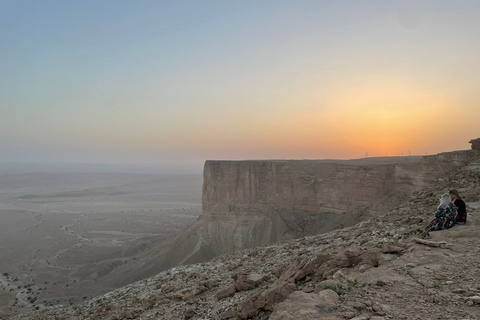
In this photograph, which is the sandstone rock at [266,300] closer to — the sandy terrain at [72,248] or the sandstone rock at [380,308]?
the sandstone rock at [380,308]

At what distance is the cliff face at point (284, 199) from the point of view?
2902cm

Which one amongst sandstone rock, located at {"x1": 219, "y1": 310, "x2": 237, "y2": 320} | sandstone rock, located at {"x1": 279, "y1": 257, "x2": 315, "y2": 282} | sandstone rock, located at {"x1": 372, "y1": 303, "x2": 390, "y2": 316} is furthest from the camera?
sandstone rock, located at {"x1": 279, "y1": 257, "x2": 315, "y2": 282}

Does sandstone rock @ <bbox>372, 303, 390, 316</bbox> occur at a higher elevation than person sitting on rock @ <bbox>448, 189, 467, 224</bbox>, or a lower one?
lower

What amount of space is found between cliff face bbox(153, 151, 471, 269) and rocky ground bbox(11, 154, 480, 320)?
15.5 meters

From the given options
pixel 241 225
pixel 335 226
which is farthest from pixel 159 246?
pixel 335 226

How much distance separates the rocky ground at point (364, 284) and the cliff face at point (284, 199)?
1549 cm

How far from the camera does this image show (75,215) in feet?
243

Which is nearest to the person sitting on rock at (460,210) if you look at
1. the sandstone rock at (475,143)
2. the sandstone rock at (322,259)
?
the sandstone rock at (322,259)

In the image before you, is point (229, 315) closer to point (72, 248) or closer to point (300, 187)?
point (300, 187)

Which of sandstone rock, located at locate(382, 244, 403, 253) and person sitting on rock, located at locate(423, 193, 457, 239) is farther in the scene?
person sitting on rock, located at locate(423, 193, 457, 239)

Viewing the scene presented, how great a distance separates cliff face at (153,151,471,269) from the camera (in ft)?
95.2

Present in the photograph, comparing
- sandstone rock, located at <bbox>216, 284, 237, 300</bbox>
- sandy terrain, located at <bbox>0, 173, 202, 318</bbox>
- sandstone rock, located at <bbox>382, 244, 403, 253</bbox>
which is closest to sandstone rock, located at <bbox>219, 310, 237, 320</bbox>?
sandstone rock, located at <bbox>216, 284, 237, 300</bbox>

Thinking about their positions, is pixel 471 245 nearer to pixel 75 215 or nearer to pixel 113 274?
pixel 113 274

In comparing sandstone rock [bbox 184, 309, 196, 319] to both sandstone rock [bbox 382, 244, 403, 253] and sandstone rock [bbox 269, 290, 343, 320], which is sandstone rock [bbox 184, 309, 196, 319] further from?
sandstone rock [bbox 382, 244, 403, 253]
